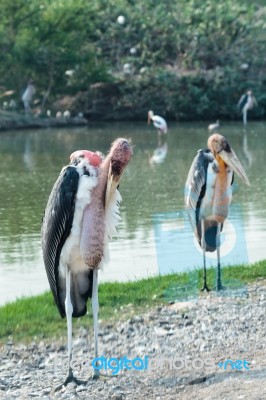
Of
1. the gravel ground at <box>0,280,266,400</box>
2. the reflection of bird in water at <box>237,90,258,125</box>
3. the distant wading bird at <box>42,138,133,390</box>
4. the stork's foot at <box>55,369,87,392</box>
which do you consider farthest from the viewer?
the reflection of bird in water at <box>237,90,258,125</box>

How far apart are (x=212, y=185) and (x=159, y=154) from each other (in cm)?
1328

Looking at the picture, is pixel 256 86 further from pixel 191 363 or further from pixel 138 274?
pixel 191 363

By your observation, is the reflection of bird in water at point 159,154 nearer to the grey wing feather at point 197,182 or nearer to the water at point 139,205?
the water at point 139,205

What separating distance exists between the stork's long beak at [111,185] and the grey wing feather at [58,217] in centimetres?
17

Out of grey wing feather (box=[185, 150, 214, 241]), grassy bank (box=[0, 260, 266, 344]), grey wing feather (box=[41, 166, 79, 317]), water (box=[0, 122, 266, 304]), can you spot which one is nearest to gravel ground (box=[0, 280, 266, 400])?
grassy bank (box=[0, 260, 266, 344])

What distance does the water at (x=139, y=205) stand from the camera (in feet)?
33.0

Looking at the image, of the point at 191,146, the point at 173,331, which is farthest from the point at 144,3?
the point at 173,331

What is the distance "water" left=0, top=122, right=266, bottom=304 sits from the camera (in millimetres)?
10047

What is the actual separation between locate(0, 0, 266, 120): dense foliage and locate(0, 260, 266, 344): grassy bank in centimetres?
2211

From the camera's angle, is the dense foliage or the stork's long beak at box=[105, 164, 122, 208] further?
the dense foliage

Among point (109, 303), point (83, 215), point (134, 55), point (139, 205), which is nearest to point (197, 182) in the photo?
point (109, 303)

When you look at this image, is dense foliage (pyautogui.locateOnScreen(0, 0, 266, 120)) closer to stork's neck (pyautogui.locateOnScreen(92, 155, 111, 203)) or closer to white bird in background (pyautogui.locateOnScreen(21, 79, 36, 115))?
white bird in background (pyautogui.locateOnScreen(21, 79, 36, 115))

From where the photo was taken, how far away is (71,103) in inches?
1254

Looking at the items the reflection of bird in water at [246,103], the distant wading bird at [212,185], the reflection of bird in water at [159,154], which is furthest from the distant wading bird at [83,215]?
the reflection of bird in water at [246,103]
